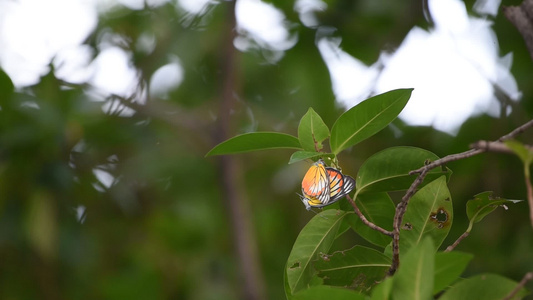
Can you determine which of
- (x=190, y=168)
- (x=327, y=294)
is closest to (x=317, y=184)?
(x=327, y=294)

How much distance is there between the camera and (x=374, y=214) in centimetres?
51

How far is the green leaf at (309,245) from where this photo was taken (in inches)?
19.0

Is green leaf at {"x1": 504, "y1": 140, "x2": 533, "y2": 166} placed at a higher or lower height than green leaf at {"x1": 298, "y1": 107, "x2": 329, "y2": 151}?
higher

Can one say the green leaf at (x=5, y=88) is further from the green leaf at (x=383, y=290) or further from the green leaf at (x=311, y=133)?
the green leaf at (x=383, y=290)

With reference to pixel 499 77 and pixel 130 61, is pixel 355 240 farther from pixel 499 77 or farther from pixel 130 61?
pixel 130 61

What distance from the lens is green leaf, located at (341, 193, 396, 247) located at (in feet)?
1.65

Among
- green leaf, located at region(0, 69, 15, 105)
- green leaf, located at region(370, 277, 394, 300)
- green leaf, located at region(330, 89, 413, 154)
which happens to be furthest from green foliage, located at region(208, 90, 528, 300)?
green leaf, located at region(0, 69, 15, 105)

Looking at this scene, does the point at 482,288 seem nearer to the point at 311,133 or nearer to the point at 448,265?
the point at 448,265

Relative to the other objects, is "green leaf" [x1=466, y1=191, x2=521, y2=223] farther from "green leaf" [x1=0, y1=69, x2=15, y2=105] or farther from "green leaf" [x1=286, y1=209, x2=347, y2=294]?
"green leaf" [x1=0, y1=69, x2=15, y2=105]

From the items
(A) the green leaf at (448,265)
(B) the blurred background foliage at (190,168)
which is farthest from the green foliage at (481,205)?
(B) the blurred background foliage at (190,168)

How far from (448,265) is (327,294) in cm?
9

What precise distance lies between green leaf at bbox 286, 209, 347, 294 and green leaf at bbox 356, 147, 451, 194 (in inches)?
1.6

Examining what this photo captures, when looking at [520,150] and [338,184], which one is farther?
[338,184]

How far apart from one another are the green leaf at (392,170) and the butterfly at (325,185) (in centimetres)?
5
